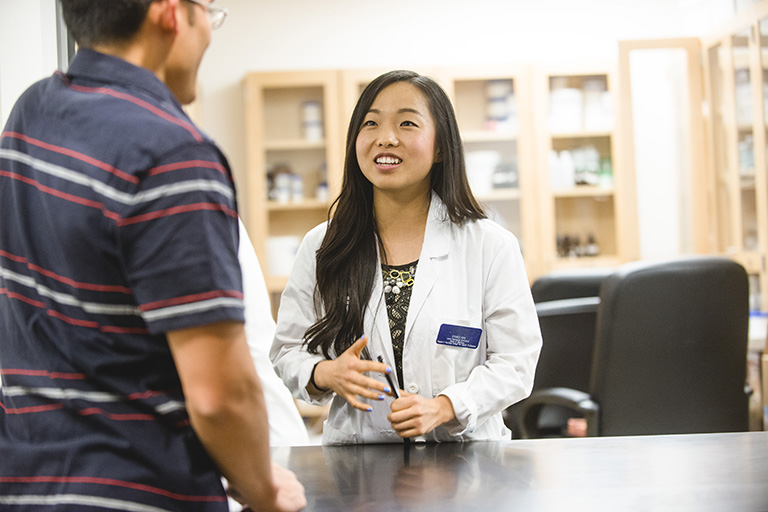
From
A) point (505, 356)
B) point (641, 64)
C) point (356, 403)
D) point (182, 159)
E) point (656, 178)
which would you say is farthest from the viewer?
point (656, 178)

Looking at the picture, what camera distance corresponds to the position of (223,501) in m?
0.78

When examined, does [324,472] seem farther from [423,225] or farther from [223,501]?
[423,225]

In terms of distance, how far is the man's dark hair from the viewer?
76 cm

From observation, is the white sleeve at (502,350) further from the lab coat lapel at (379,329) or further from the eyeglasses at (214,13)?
the eyeglasses at (214,13)

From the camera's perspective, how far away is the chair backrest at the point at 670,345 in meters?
2.16

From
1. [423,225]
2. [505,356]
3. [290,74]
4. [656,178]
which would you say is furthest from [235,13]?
[505,356]

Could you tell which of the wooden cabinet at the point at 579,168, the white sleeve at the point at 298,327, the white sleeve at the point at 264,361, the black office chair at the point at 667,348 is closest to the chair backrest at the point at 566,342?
the black office chair at the point at 667,348

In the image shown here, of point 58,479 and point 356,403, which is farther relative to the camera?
point 356,403

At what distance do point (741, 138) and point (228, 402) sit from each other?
3760mm

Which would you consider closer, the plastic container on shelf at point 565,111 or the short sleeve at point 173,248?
the short sleeve at point 173,248

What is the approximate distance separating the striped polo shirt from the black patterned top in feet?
2.48

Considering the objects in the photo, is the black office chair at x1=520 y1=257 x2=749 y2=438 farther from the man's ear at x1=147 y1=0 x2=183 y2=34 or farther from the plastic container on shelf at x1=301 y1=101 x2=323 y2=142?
the plastic container on shelf at x1=301 y1=101 x2=323 y2=142

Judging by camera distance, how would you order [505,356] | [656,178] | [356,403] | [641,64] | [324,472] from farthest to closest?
1. [656,178]
2. [641,64]
3. [505,356]
4. [356,403]
5. [324,472]

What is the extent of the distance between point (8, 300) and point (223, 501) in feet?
0.98
